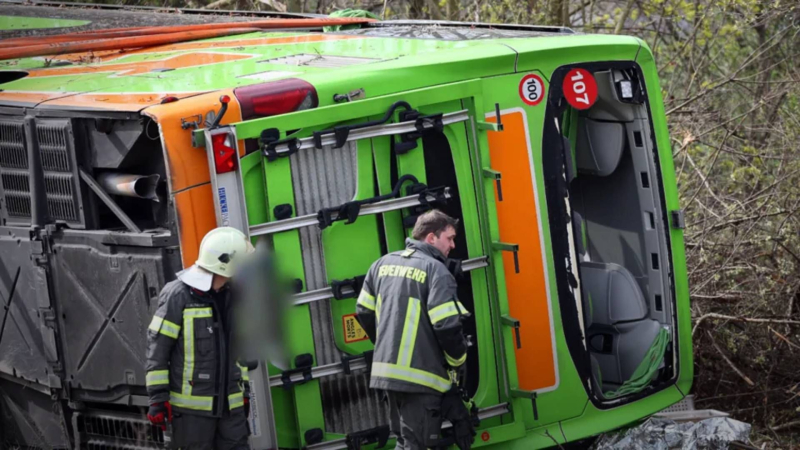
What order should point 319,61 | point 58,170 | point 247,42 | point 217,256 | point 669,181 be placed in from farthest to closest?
point 247,42, point 669,181, point 319,61, point 58,170, point 217,256

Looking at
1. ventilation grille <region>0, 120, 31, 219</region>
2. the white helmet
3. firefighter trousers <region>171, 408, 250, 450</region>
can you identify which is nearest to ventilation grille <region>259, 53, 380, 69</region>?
the white helmet

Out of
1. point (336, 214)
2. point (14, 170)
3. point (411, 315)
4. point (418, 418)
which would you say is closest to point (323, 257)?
point (336, 214)

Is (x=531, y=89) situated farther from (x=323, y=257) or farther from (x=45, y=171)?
(x=45, y=171)

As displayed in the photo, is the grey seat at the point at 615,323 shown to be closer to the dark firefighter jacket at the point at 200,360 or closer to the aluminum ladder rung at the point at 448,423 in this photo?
the aluminum ladder rung at the point at 448,423

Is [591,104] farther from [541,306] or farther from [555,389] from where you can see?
[555,389]

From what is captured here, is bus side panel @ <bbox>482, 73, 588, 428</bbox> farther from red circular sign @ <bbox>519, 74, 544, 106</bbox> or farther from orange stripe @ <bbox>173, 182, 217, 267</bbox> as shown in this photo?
orange stripe @ <bbox>173, 182, 217, 267</bbox>

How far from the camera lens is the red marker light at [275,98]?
5.02 metres

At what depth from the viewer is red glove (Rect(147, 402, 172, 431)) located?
493cm

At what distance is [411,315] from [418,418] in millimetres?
505

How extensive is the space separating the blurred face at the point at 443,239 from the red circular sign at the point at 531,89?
3.21 ft

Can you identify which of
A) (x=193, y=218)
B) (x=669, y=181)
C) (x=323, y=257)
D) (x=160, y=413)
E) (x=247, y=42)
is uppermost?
(x=247, y=42)

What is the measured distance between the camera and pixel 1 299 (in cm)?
591

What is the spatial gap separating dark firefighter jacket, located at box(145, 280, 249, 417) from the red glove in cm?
4

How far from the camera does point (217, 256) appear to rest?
4.79 metres
